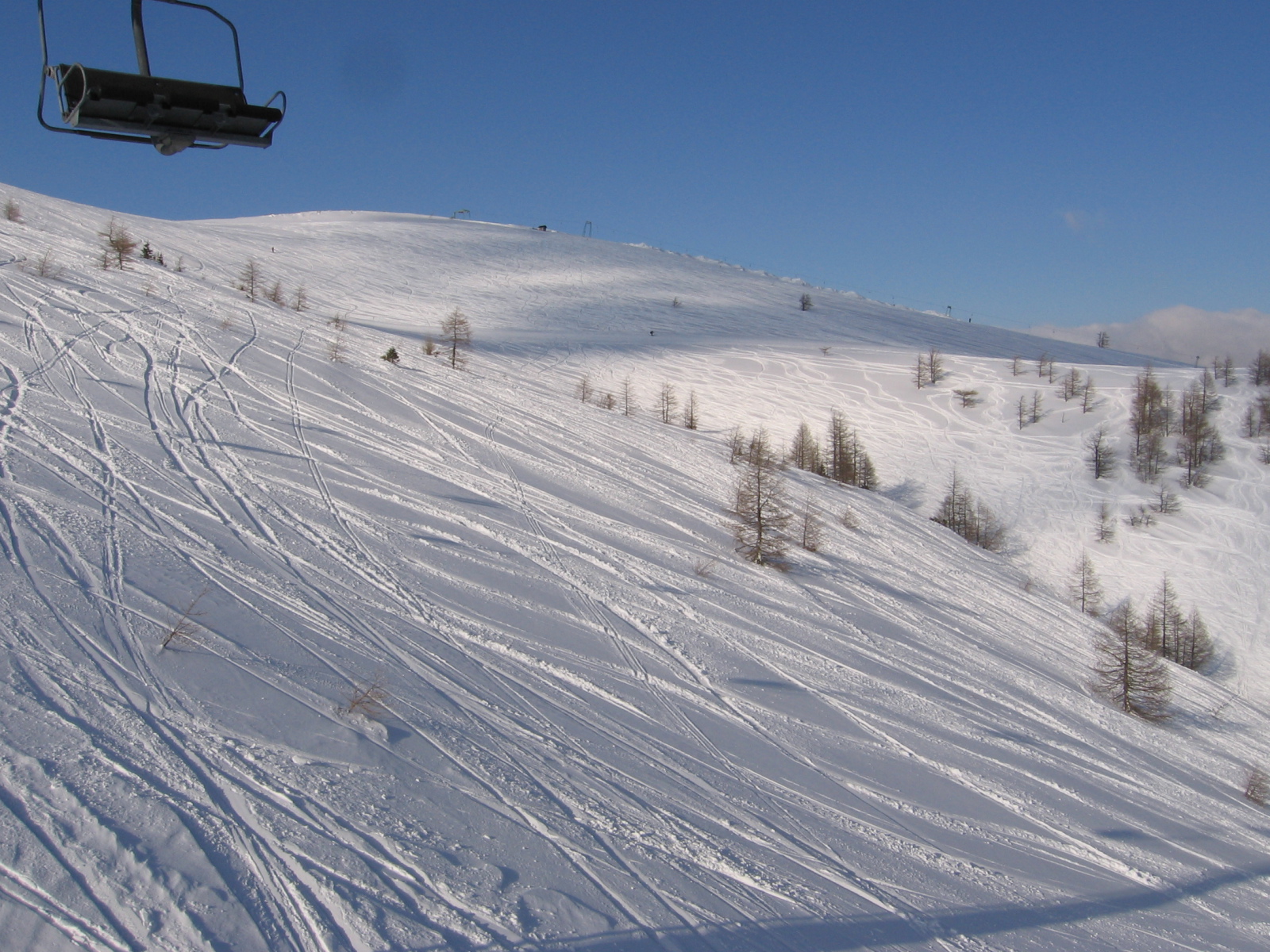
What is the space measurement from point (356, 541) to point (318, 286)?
43.8 metres

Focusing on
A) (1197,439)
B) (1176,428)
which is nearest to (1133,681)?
(1197,439)

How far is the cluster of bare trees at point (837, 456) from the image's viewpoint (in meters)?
37.0

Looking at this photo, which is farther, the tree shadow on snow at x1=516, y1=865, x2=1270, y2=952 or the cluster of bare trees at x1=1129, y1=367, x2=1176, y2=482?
the cluster of bare trees at x1=1129, y1=367, x2=1176, y2=482

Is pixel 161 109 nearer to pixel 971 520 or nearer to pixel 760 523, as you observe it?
pixel 760 523

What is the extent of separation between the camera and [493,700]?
7.50 m

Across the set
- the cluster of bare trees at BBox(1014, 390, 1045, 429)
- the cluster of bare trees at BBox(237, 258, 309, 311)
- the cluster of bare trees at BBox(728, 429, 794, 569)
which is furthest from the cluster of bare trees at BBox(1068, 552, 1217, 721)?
the cluster of bare trees at BBox(237, 258, 309, 311)

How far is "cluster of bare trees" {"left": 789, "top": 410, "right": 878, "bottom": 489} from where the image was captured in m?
37.0

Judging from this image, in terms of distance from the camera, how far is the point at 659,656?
988 cm

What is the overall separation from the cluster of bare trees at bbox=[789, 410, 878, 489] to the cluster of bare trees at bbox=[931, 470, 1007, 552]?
12.1 ft

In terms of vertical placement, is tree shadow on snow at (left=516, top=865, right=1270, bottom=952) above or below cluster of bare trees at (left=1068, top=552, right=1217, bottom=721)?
above

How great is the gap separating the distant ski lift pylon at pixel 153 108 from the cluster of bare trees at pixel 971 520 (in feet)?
115

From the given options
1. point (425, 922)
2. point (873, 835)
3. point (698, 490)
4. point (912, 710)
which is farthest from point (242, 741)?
point (698, 490)

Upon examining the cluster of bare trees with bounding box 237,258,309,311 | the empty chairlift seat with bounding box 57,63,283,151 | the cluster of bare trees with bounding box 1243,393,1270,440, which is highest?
the cluster of bare trees with bounding box 237,258,309,311

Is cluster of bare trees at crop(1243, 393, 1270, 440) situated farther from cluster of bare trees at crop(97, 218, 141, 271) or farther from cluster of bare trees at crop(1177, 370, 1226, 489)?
cluster of bare trees at crop(97, 218, 141, 271)
